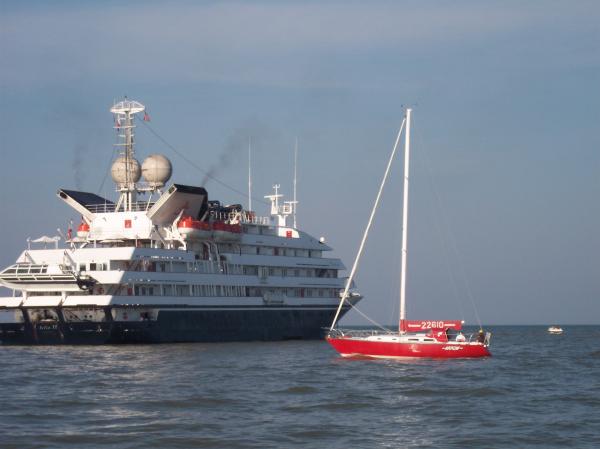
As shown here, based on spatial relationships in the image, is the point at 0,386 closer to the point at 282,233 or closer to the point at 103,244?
the point at 103,244

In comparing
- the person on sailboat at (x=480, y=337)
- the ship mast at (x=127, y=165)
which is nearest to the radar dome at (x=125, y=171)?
the ship mast at (x=127, y=165)

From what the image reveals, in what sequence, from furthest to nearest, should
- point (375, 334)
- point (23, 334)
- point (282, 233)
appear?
point (282, 233) < point (23, 334) < point (375, 334)

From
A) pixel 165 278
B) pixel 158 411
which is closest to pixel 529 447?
pixel 158 411

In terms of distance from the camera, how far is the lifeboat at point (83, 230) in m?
73.2

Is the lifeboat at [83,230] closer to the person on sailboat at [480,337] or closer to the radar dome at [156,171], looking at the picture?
the radar dome at [156,171]

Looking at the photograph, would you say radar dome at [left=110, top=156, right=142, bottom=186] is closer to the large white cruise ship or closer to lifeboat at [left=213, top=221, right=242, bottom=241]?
the large white cruise ship

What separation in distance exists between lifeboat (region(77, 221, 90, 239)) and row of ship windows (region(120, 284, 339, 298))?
7008 mm

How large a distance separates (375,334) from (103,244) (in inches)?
1062

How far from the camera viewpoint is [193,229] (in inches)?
2874

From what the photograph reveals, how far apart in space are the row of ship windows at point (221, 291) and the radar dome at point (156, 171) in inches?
342

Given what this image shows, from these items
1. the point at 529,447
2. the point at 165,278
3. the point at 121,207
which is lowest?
the point at 529,447

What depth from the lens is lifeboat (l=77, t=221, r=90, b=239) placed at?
240ft

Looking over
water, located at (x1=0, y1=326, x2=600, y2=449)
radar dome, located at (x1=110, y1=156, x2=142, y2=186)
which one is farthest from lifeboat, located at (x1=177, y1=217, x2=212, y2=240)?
water, located at (x1=0, y1=326, x2=600, y2=449)

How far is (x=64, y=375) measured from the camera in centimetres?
4562
